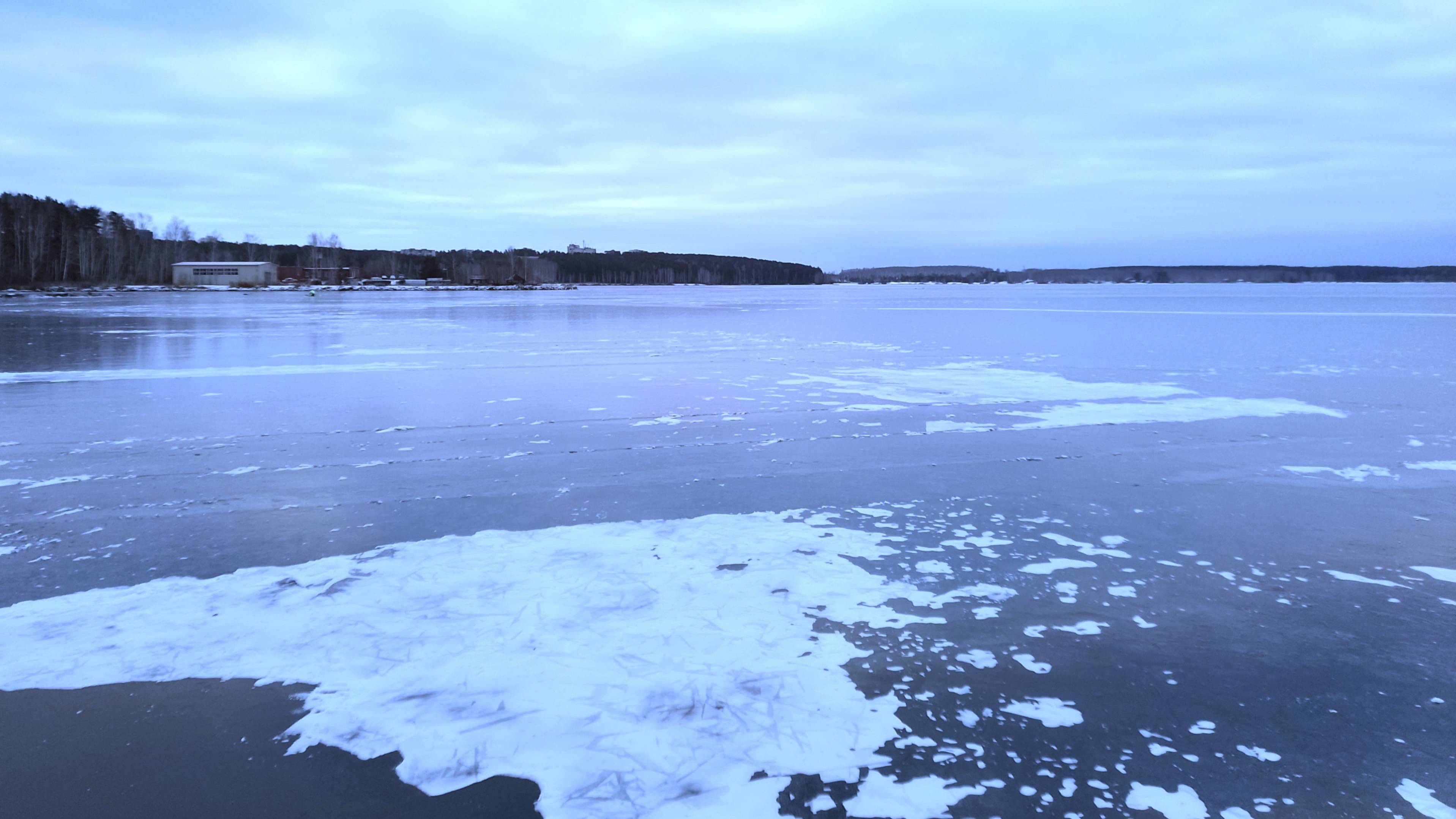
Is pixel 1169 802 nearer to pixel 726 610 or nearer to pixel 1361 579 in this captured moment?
pixel 726 610

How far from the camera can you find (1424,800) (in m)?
2.31

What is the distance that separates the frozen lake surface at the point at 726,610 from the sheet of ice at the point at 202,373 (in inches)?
78.3

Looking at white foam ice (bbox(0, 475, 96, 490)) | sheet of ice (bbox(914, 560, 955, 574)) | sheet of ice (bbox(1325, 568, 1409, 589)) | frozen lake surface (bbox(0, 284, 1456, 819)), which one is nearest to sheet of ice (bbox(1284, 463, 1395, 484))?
frozen lake surface (bbox(0, 284, 1456, 819))

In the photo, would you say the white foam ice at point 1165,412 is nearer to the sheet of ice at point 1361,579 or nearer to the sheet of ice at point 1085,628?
the sheet of ice at point 1361,579

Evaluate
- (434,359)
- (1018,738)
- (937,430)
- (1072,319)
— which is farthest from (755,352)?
(1072,319)

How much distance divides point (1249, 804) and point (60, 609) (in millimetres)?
4174

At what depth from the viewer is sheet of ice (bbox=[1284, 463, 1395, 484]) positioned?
5.85m

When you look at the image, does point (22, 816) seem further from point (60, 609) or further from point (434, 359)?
point (434, 359)

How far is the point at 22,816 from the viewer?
222 centimetres

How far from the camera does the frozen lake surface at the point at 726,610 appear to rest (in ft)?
8.00

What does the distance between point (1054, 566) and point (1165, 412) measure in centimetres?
536

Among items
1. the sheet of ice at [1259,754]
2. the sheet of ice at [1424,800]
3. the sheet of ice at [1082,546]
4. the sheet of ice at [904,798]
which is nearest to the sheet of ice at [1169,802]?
the sheet of ice at [1259,754]

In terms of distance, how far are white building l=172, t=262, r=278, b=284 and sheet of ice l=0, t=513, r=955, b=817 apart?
89671 millimetres

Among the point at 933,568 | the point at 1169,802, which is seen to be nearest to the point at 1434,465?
the point at 933,568
